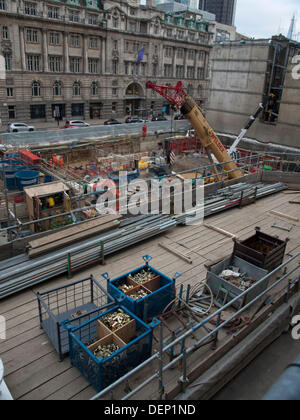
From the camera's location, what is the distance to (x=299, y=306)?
7289 mm

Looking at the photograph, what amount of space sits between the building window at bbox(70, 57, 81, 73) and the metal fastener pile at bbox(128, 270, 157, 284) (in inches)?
1967

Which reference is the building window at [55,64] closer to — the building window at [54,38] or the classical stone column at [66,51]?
the classical stone column at [66,51]

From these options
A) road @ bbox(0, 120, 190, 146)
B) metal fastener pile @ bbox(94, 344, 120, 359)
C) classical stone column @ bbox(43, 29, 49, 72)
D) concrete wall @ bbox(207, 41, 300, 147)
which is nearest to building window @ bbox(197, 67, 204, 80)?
road @ bbox(0, 120, 190, 146)

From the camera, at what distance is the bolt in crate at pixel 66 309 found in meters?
5.55

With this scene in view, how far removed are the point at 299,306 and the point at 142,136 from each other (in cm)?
3415

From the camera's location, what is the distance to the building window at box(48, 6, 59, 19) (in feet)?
147

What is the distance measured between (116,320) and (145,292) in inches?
35.5

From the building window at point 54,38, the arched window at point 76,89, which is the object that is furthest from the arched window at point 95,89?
the building window at point 54,38

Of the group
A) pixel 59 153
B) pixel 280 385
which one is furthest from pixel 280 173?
pixel 59 153

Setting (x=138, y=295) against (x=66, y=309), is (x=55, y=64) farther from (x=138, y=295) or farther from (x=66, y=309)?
(x=138, y=295)

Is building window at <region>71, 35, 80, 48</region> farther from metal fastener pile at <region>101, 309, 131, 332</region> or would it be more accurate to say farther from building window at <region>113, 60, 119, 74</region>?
metal fastener pile at <region>101, 309, 131, 332</region>

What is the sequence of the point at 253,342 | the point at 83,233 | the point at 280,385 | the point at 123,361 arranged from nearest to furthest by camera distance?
the point at 280,385 → the point at 123,361 → the point at 253,342 → the point at 83,233

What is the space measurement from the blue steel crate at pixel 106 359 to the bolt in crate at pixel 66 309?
0.26m

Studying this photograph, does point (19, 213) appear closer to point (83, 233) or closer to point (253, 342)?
point (83, 233)
